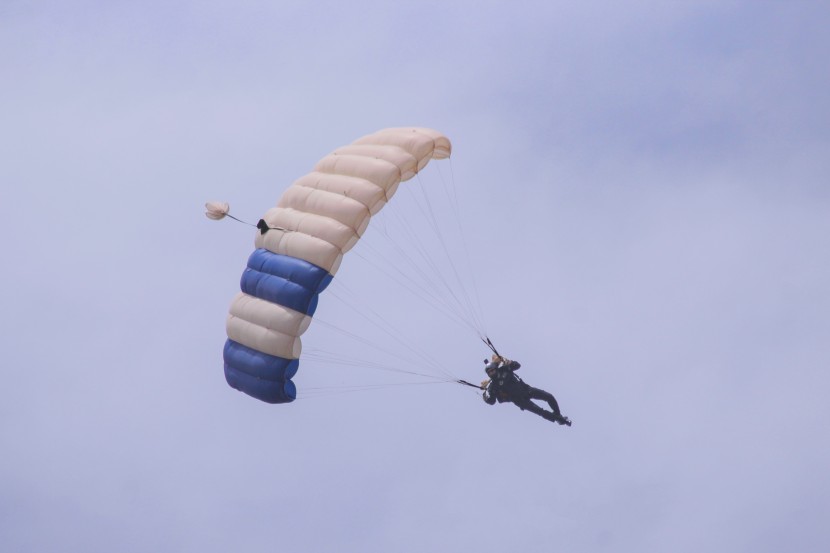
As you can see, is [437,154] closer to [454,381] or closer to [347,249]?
[347,249]

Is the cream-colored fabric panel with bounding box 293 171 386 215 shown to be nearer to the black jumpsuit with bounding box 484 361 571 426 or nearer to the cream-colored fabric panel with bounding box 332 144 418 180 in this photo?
the cream-colored fabric panel with bounding box 332 144 418 180

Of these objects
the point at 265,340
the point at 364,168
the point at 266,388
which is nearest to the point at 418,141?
the point at 364,168

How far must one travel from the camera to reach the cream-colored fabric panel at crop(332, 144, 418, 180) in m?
41.5

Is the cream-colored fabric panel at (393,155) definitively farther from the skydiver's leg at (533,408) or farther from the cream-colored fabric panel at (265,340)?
the skydiver's leg at (533,408)

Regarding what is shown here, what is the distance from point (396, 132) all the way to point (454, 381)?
795 centimetres

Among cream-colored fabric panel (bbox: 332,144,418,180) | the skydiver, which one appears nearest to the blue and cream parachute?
cream-colored fabric panel (bbox: 332,144,418,180)

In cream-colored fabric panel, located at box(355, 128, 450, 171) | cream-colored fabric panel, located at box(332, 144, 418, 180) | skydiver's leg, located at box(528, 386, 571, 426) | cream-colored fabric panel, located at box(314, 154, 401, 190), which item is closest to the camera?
skydiver's leg, located at box(528, 386, 571, 426)

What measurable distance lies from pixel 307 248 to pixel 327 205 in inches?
59.7

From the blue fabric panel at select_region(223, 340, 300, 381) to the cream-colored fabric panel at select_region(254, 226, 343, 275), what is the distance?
273cm

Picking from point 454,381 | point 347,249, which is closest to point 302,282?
point 347,249

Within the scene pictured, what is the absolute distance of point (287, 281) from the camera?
40219 millimetres

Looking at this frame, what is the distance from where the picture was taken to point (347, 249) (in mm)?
40750

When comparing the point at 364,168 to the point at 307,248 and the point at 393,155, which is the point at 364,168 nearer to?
the point at 393,155

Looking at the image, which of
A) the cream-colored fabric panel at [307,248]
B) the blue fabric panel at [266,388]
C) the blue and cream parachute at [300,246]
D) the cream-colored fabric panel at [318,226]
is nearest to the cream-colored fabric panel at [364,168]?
the blue and cream parachute at [300,246]
